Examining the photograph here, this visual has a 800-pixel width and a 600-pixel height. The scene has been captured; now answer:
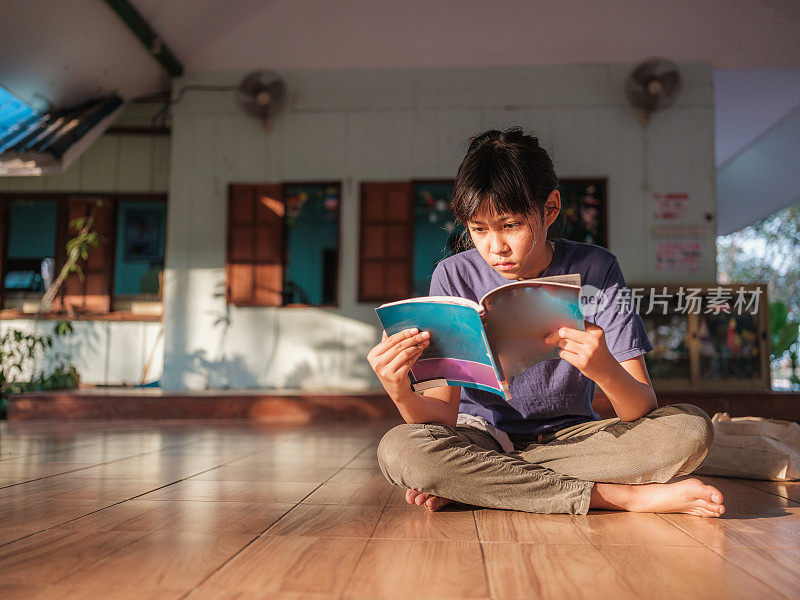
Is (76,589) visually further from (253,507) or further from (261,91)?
(261,91)

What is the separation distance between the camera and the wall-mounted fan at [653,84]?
5.28 m

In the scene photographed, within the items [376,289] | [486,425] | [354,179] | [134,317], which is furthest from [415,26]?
[486,425]

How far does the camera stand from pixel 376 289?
5590mm

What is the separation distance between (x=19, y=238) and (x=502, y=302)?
24.2ft

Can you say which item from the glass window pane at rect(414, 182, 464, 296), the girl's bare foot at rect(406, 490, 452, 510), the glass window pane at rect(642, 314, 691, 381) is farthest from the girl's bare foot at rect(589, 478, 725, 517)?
the glass window pane at rect(642, 314, 691, 381)

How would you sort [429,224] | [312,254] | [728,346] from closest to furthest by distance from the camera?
[728,346] → [429,224] → [312,254]

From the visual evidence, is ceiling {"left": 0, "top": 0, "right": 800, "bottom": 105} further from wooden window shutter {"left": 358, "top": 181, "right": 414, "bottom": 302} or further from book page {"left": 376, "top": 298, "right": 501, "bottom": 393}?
book page {"left": 376, "top": 298, "right": 501, "bottom": 393}

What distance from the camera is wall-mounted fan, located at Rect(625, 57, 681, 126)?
528 cm

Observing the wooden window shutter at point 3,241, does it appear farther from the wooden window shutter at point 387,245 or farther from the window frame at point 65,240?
the wooden window shutter at point 387,245

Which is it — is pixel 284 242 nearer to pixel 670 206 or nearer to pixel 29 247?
pixel 670 206

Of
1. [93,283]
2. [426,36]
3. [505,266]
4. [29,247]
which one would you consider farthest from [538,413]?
[29,247]

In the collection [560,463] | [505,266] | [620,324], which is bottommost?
[560,463]

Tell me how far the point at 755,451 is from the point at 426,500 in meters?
1.21

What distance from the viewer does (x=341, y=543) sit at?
3.88ft
